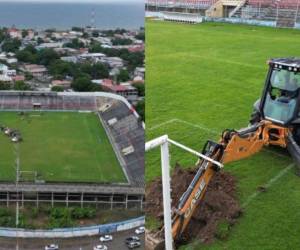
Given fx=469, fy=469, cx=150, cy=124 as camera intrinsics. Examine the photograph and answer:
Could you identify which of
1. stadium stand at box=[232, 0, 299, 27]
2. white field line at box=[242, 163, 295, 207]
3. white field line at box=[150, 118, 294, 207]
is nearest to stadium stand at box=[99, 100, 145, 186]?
white field line at box=[150, 118, 294, 207]

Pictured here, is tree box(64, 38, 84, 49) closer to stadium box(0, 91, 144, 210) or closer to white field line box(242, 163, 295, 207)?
stadium box(0, 91, 144, 210)

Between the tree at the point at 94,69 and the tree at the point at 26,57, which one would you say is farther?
the tree at the point at 26,57

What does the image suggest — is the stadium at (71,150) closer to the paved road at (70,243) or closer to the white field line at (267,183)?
the paved road at (70,243)

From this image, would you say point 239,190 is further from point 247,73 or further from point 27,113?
point 27,113

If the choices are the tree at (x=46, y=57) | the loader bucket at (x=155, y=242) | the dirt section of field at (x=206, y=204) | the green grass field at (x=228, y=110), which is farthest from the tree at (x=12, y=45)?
the loader bucket at (x=155, y=242)

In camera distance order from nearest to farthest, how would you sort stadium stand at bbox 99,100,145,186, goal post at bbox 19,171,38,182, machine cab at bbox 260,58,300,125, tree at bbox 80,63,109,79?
1. machine cab at bbox 260,58,300,125
2. goal post at bbox 19,171,38,182
3. stadium stand at bbox 99,100,145,186
4. tree at bbox 80,63,109,79

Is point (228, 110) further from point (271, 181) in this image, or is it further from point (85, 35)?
point (85, 35)
